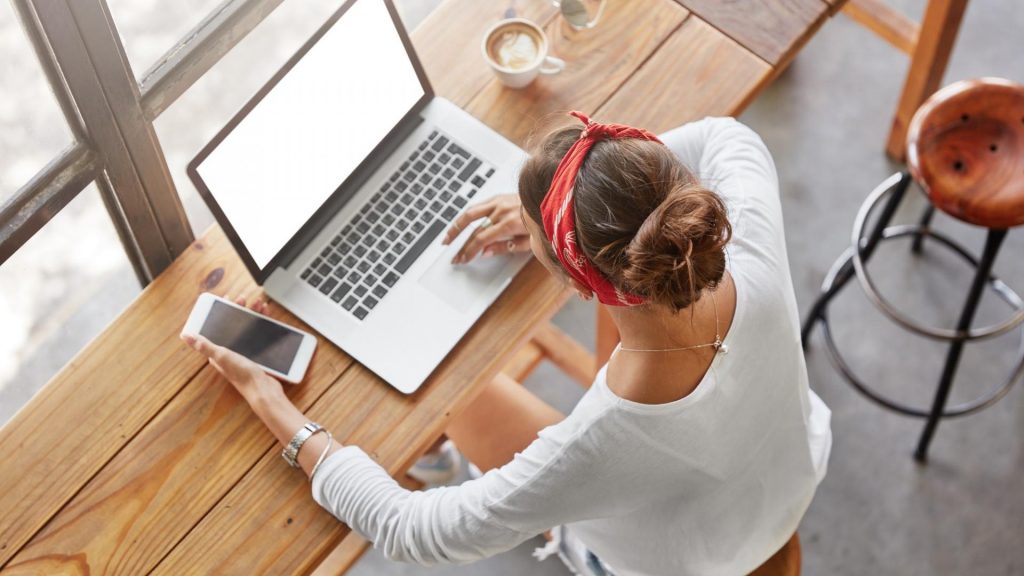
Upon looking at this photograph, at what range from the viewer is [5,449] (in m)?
1.42

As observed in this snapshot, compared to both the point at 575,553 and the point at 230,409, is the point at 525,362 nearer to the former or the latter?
the point at 575,553

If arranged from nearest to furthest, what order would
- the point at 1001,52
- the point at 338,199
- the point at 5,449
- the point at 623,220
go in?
the point at 623,220
the point at 5,449
the point at 338,199
the point at 1001,52

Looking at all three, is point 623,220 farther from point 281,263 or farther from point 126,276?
point 126,276

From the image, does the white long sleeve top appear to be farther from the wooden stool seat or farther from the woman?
the wooden stool seat

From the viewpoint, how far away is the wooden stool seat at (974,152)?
5.70ft

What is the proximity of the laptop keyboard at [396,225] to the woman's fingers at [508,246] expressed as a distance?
0.27 feet

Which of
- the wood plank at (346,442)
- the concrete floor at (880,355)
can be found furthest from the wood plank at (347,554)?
the concrete floor at (880,355)

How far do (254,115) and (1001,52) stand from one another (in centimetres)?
206

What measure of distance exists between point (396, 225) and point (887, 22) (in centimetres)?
137

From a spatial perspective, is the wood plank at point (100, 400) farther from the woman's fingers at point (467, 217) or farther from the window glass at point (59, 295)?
the woman's fingers at point (467, 217)

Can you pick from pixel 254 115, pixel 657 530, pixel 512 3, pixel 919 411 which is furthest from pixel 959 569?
pixel 254 115

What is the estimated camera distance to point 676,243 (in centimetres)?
108

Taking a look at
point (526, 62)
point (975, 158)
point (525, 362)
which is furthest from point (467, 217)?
point (975, 158)

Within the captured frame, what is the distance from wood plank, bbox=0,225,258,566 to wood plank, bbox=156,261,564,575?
177 mm
